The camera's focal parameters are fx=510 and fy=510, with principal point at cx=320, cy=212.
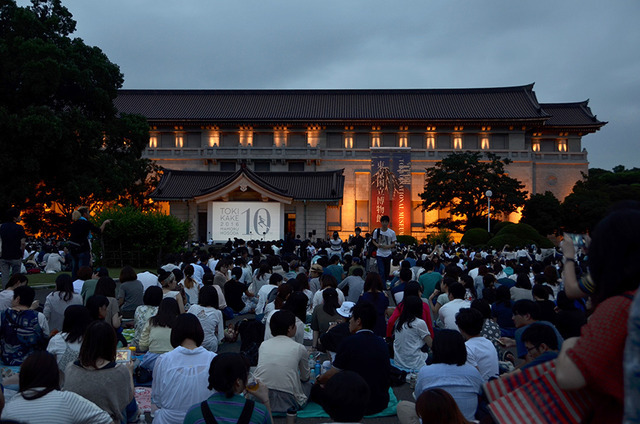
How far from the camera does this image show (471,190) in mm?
38031

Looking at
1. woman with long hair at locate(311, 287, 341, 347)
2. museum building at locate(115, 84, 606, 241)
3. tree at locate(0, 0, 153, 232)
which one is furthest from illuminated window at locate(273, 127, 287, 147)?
woman with long hair at locate(311, 287, 341, 347)

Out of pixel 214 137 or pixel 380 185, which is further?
pixel 214 137

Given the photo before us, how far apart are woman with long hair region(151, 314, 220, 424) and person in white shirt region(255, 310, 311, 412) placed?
83 centimetres

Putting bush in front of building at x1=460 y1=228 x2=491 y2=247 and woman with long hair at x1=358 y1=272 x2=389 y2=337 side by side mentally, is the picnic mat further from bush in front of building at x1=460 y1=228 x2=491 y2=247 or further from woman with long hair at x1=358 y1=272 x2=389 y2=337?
bush in front of building at x1=460 y1=228 x2=491 y2=247

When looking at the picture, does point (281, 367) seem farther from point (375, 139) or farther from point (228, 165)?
point (228, 165)

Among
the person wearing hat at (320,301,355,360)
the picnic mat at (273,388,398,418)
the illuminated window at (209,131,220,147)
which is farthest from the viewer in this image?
the illuminated window at (209,131,220,147)

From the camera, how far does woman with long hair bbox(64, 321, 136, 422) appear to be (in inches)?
163

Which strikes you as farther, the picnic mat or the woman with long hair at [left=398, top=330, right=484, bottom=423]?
the picnic mat

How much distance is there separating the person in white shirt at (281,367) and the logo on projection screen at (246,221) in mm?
25904

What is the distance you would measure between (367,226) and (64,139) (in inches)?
1121

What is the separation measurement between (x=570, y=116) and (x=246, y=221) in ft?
113

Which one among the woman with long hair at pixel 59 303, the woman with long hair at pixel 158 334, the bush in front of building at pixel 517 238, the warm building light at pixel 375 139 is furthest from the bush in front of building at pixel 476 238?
the woman with long hair at pixel 59 303

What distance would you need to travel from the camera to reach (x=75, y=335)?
5.55 m

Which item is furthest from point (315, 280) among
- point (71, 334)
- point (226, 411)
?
point (226, 411)
